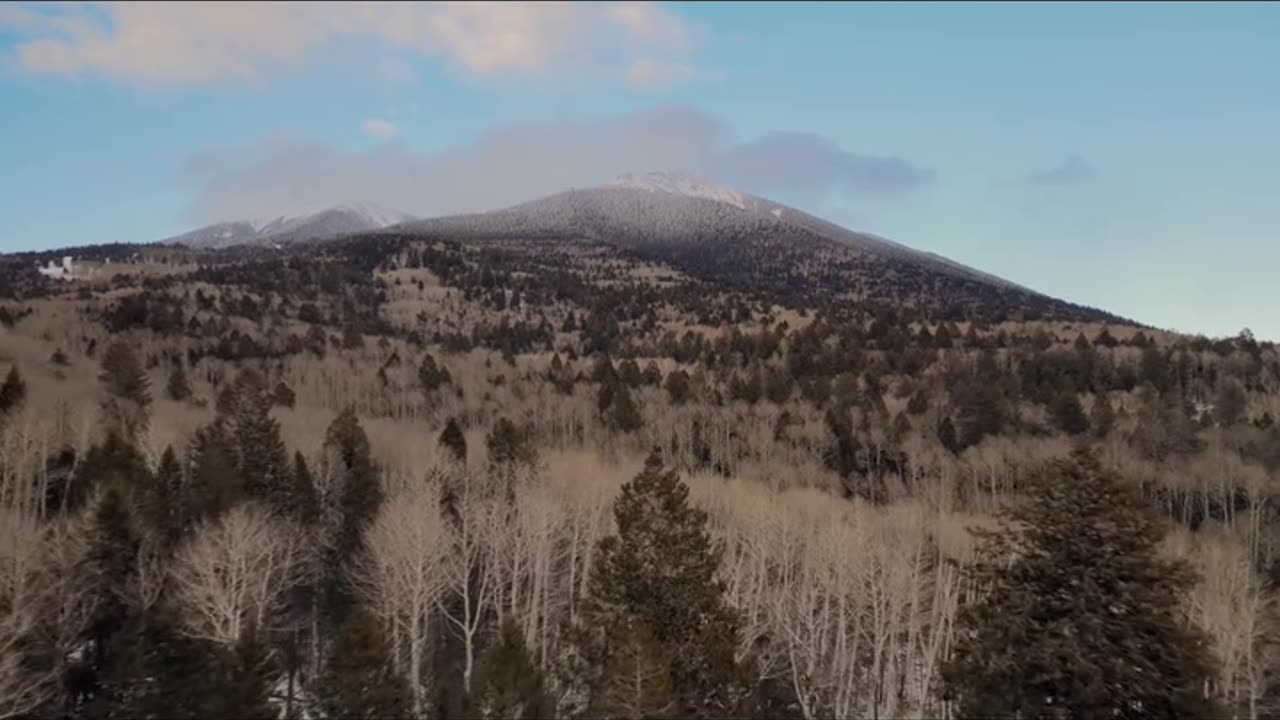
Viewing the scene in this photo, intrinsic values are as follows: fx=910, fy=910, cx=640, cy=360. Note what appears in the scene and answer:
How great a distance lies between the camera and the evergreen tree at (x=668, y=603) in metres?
25.1

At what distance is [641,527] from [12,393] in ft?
174

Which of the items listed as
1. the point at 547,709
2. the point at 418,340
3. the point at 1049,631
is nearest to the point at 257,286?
the point at 418,340

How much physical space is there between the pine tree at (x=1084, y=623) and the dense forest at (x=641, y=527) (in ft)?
0.19

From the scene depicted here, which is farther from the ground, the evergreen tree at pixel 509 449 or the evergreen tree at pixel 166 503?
the evergreen tree at pixel 166 503

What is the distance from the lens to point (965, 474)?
8956 cm

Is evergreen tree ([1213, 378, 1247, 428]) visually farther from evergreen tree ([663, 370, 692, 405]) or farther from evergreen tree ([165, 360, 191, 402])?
evergreen tree ([165, 360, 191, 402])

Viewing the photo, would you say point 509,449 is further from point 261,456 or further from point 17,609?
point 17,609

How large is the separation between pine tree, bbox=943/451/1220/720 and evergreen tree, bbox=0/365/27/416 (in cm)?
6196

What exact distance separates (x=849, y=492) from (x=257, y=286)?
141881 mm

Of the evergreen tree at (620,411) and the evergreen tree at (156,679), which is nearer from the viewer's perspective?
the evergreen tree at (156,679)

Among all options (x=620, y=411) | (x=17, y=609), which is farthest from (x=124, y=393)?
(x=17, y=609)

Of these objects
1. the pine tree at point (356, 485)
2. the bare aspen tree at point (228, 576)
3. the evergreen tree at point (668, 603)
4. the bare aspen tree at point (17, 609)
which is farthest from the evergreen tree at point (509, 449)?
the evergreen tree at point (668, 603)

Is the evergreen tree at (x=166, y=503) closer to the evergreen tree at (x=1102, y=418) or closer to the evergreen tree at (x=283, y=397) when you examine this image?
the evergreen tree at (x=283, y=397)

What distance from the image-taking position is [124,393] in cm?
7294
